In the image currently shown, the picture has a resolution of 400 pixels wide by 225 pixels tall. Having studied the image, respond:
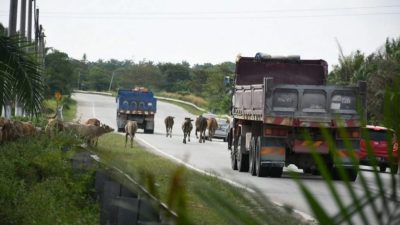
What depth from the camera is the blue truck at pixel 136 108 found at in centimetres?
5675

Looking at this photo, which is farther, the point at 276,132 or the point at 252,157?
the point at 252,157

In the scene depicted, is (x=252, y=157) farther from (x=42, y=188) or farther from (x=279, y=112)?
(x=42, y=188)

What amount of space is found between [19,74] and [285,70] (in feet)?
42.2

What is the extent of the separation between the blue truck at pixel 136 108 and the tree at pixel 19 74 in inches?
1668

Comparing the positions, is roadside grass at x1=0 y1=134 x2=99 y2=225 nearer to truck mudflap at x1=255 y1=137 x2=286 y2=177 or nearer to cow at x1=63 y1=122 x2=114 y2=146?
truck mudflap at x1=255 y1=137 x2=286 y2=177

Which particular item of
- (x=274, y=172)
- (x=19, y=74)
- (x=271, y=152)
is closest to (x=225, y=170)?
(x=19, y=74)

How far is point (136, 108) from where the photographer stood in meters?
57.1

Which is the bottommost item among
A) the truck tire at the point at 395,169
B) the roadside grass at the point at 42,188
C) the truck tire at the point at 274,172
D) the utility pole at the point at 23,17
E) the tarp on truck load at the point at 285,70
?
the truck tire at the point at 274,172

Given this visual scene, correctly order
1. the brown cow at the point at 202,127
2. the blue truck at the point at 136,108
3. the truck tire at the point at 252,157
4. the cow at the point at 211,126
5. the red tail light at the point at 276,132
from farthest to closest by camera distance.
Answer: the blue truck at the point at 136,108 < the cow at the point at 211,126 < the brown cow at the point at 202,127 < the truck tire at the point at 252,157 < the red tail light at the point at 276,132

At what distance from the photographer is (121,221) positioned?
836 cm

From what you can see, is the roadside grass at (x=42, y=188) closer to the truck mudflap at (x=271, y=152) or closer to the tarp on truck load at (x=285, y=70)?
the truck mudflap at (x=271, y=152)

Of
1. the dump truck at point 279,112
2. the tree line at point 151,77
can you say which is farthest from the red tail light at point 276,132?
the tree line at point 151,77

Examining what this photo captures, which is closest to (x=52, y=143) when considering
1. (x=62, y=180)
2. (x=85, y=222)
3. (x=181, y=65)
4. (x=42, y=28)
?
(x=62, y=180)

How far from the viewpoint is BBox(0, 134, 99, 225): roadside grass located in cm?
1209
